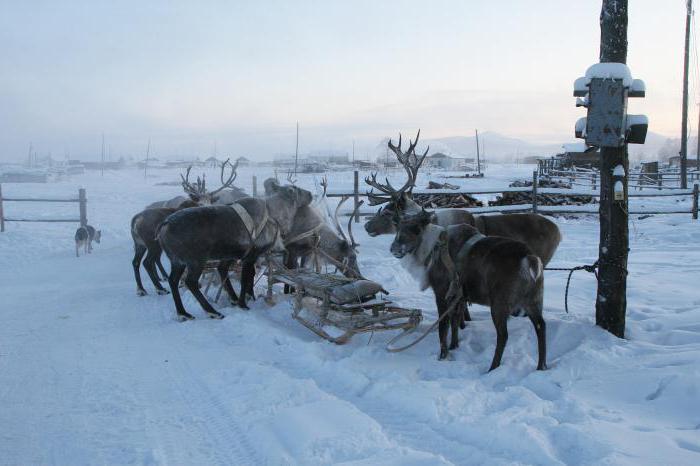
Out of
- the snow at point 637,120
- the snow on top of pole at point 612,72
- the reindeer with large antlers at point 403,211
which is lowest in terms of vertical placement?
the reindeer with large antlers at point 403,211

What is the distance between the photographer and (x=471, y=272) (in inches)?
206

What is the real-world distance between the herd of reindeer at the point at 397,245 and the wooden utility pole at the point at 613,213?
779 millimetres

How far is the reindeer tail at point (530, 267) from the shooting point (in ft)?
15.6

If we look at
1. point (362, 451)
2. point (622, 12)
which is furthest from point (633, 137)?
point (362, 451)

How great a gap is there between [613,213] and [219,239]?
471 cm

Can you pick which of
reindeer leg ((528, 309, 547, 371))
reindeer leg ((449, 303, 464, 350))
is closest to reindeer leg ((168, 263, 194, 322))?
reindeer leg ((449, 303, 464, 350))

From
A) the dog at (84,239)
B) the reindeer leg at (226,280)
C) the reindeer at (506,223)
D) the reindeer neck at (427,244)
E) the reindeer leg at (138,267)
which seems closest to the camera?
the reindeer neck at (427,244)

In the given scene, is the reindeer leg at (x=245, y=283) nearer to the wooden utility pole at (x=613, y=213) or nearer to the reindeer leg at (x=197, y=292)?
the reindeer leg at (x=197, y=292)

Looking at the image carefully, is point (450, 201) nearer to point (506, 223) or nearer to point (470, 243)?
point (506, 223)

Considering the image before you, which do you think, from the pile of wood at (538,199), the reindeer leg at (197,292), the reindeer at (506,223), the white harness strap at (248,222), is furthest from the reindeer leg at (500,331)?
the pile of wood at (538,199)

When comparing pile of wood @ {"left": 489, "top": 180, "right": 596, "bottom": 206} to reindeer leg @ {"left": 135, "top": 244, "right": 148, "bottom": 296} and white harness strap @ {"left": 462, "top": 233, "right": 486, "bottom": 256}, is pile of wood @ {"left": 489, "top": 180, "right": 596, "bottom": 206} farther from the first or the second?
white harness strap @ {"left": 462, "top": 233, "right": 486, "bottom": 256}

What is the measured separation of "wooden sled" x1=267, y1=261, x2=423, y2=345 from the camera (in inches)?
221

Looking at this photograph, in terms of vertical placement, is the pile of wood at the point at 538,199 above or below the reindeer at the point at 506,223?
above

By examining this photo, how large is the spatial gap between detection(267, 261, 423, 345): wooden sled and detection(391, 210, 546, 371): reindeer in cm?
42
